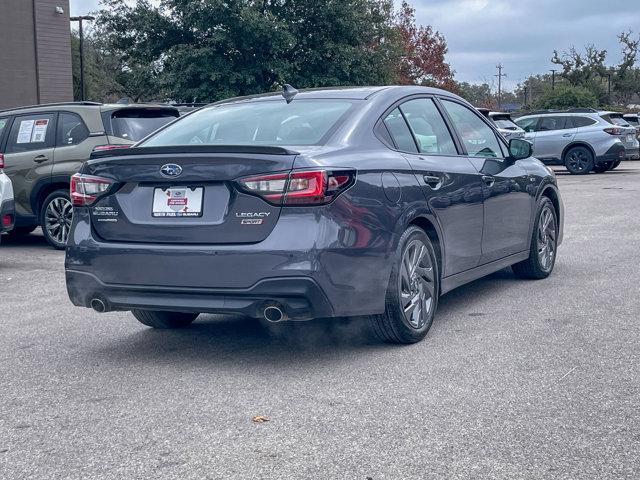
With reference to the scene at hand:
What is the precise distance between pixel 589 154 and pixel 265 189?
76.6ft

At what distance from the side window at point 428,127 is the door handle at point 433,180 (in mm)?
214

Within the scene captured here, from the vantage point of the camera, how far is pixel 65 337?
646 centimetres

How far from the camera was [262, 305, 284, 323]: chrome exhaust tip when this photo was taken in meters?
5.23

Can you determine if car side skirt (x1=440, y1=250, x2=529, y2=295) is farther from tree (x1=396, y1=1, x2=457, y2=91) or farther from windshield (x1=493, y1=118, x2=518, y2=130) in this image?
tree (x1=396, y1=1, x2=457, y2=91)

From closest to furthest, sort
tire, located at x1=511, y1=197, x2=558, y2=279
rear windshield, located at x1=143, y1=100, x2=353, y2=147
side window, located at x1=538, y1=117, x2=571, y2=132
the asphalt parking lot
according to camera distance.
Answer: the asphalt parking lot → rear windshield, located at x1=143, y1=100, x2=353, y2=147 → tire, located at x1=511, y1=197, x2=558, y2=279 → side window, located at x1=538, y1=117, x2=571, y2=132

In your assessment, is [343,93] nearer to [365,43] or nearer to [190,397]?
[190,397]

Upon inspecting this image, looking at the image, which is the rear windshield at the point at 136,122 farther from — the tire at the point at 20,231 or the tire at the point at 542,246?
the tire at the point at 542,246

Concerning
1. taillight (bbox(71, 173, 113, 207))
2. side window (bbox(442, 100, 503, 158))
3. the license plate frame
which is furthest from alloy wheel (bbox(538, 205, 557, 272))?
taillight (bbox(71, 173, 113, 207))

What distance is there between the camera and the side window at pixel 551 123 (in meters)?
27.8

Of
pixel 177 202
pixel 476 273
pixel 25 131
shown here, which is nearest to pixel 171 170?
pixel 177 202

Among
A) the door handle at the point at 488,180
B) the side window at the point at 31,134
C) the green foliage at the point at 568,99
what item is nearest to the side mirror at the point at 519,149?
the door handle at the point at 488,180

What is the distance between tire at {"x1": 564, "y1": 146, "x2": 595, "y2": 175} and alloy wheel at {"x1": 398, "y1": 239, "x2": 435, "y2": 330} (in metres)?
22.0

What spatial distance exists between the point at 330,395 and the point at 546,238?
160 inches

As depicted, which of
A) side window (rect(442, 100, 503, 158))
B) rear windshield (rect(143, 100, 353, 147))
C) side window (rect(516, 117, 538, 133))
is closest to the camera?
rear windshield (rect(143, 100, 353, 147))
